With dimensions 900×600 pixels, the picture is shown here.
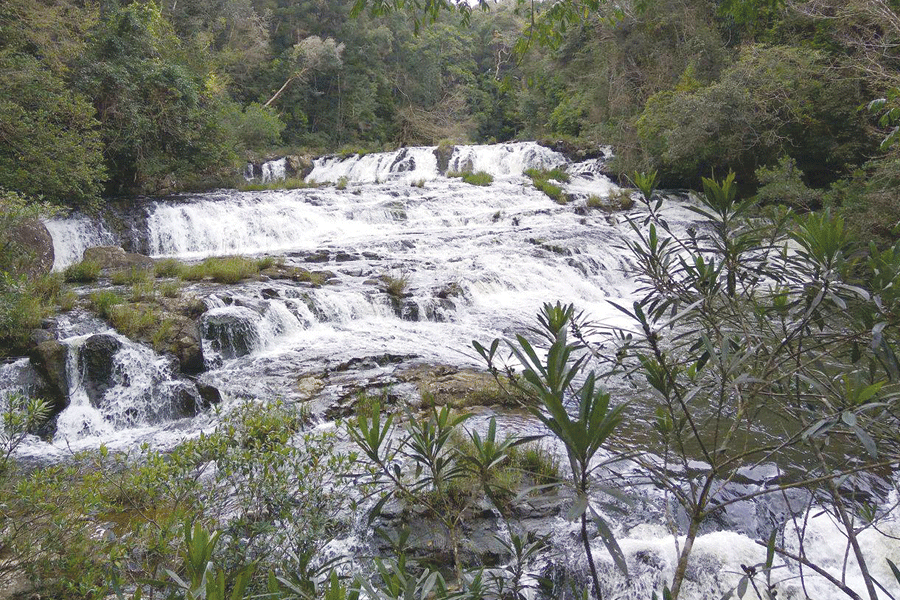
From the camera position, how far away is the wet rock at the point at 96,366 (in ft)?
16.5

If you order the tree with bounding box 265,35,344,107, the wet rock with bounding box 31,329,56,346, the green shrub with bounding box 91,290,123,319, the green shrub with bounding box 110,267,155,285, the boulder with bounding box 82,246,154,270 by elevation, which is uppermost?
the tree with bounding box 265,35,344,107

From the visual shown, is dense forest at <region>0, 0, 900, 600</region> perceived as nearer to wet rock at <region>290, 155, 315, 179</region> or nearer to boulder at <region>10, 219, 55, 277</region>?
boulder at <region>10, 219, 55, 277</region>

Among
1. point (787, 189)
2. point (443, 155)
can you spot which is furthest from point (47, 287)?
point (443, 155)

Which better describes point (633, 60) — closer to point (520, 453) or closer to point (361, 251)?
point (361, 251)

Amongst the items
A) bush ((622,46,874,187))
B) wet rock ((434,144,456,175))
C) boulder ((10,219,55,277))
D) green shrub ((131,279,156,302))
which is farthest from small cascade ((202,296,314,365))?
wet rock ((434,144,456,175))

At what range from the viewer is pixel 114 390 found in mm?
5094

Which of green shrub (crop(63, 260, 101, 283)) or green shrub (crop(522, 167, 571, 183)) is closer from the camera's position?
green shrub (crop(63, 260, 101, 283))

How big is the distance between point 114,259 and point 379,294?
16.9ft

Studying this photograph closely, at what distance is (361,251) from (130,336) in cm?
538

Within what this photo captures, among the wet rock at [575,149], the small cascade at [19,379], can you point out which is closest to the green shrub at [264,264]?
the small cascade at [19,379]

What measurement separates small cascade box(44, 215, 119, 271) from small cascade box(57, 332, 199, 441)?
5.60 meters

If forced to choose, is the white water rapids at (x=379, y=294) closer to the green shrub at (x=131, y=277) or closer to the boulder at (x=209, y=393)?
the boulder at (x=209, y=393)

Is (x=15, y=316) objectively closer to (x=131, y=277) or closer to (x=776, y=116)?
(x=131, y=277)

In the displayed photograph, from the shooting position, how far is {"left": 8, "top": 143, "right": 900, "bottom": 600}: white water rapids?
308 cm
